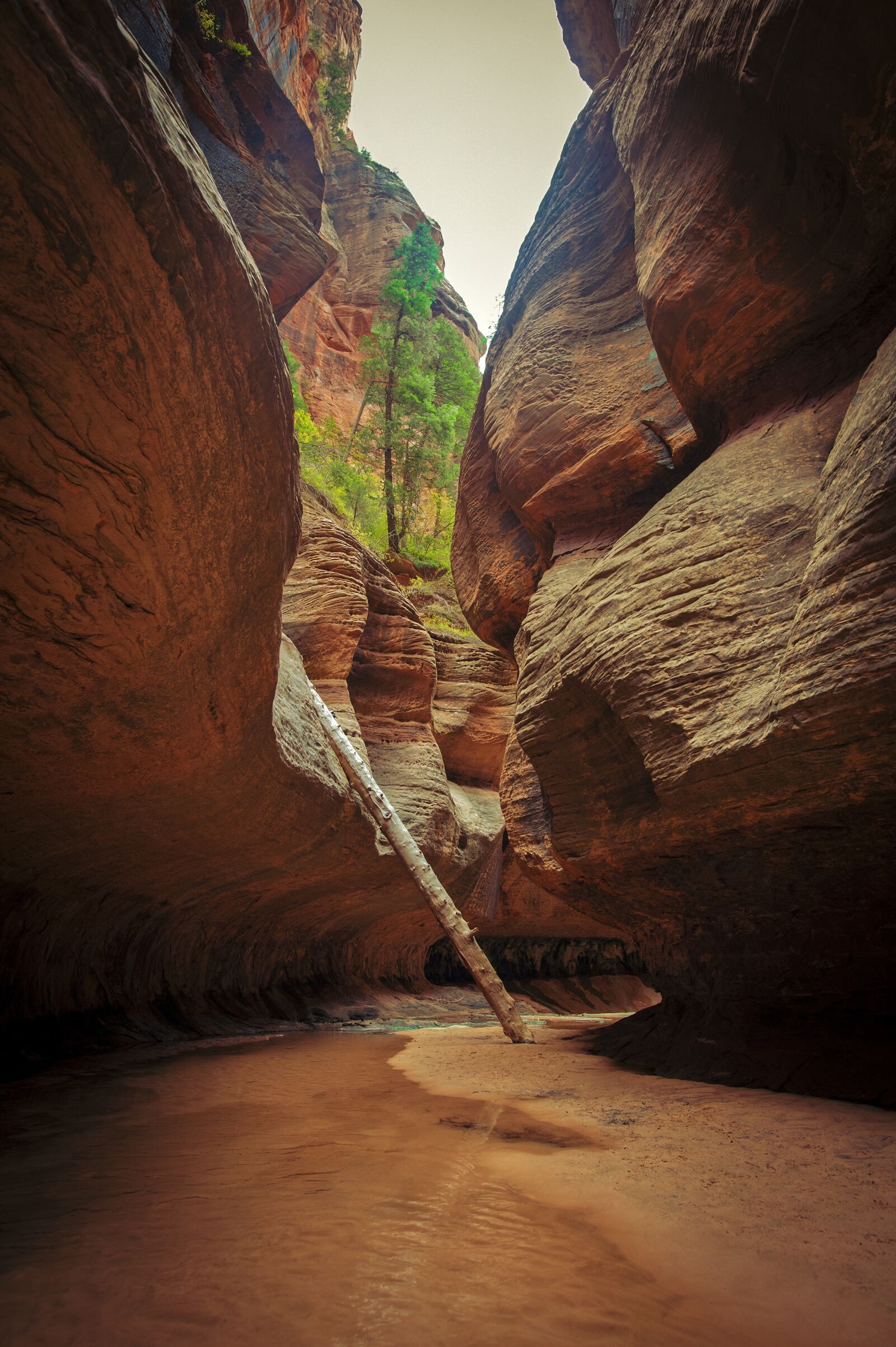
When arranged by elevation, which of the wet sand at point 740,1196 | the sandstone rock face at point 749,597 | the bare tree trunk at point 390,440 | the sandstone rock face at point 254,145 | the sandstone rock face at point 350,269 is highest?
the sandstone rock face at point 350,269

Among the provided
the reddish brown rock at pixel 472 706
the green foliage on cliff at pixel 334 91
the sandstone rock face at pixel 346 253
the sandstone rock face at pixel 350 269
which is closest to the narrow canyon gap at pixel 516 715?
the reddish brown rock at pixel 472 706

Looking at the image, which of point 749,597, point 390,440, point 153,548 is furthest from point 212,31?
point 390,440

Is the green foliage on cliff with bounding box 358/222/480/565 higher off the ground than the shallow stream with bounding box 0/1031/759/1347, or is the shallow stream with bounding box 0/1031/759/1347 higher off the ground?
the green foliage on cliff with bounding box 358/222/480/565

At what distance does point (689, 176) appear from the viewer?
607 cm

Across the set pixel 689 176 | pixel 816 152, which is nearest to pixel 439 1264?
pixel 816 152

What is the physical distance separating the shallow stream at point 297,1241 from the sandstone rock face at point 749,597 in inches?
102

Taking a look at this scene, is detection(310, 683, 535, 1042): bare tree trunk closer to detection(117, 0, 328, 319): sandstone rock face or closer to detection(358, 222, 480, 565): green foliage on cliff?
detection(117, 0, 328, 319): sandstone rock face

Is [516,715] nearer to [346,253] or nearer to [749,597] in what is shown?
[749,597]

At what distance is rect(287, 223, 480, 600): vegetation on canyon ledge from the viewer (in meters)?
20.2

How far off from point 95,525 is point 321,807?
15.1 ft

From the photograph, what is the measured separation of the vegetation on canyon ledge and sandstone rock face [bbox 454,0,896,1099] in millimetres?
12761

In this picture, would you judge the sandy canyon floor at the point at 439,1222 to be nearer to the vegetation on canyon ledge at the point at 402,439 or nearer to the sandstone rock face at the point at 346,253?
the vegetation on canyon ledge at the point at 402,439

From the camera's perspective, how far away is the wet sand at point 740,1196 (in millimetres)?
1721

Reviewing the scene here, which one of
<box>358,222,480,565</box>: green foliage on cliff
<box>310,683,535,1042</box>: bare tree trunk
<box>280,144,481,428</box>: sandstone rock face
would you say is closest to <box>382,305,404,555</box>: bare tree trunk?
<box>358,222,480,565</box>: green foliage on cliff
